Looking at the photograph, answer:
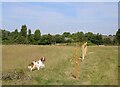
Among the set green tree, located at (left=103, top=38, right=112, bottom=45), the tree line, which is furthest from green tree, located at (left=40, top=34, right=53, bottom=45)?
green tree, located at (left=103, top=38, right=112, bottom=45)

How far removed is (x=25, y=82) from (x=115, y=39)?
67910 millimetres

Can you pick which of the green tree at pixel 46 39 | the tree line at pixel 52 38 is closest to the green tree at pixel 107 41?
the tree line at pixel 52 38

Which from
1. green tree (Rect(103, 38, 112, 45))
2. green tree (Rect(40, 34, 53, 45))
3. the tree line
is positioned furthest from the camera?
green tree (Rect(40, 34, 53, 45))

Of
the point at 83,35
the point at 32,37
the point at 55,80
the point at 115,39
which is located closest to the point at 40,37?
the point at 32,37

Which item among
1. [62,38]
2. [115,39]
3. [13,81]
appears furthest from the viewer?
[62,38]

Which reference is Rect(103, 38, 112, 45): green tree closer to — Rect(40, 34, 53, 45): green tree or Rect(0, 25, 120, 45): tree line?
Rect(0, 25, 120, 45): tree line

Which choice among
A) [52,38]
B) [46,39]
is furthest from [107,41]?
[46,39]

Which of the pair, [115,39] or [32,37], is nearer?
[115,39]

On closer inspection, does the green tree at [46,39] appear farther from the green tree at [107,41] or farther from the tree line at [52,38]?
the green tree at [107,41]

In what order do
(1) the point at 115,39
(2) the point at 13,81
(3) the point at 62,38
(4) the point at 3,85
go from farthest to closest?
(3) the point at 62,38 → (1) the point at 115,39 → (2) the point at 13,81 → (4) the point at 3,85

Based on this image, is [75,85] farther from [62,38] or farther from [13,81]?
[62,38]

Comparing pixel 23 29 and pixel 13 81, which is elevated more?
pixel 23 29

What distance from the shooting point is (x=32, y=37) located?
91.4 m

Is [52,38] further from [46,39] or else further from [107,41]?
[107,41]
